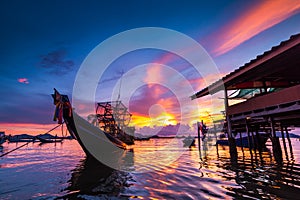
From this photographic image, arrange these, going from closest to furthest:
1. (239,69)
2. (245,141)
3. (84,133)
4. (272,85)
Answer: (239,69), (272,85), (84,133), (245,141)

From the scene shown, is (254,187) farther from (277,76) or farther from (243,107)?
(277,76)

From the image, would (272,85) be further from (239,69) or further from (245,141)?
(245,141)

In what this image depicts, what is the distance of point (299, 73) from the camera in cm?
1436

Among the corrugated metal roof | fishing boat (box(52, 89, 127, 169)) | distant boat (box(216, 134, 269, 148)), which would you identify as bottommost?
distant boat (box(216, 134, 269, 148))

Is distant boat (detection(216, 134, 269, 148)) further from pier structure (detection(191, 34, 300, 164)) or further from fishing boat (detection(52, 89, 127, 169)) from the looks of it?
fishing boat (detection(52, 89, 127, 169))

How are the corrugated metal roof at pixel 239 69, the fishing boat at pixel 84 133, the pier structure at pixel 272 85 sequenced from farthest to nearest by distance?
the fishing boat at pixel 84 133 → the pier structure at pixel 272 85 → the corrugated metal roof at pixel 239 69

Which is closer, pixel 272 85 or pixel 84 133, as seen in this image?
pixel 272 85

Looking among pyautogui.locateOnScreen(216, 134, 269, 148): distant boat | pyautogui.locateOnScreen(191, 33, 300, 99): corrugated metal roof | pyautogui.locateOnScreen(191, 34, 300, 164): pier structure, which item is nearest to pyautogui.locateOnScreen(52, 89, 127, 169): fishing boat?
pyautogui.locateOnScreen(191, 33, 300, 99): corrugated metal roof

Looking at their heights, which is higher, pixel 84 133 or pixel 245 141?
pixel 84 133

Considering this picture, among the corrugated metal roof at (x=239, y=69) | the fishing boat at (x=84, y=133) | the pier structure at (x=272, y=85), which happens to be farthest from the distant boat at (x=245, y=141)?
the fishing boat at (x=84, y=133)

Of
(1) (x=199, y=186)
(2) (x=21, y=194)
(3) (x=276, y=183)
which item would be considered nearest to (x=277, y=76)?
(3) (x=276, y=183)

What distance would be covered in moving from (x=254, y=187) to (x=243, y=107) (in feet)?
27.6

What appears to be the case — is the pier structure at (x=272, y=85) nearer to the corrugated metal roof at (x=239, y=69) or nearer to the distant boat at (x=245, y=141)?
the corrugated metal roof at (x=239, y=69)

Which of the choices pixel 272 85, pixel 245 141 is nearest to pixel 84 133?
pixel 272 85
